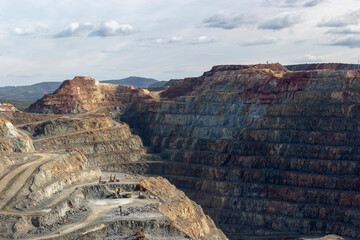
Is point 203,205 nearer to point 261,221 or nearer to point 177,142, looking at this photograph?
point 261,221

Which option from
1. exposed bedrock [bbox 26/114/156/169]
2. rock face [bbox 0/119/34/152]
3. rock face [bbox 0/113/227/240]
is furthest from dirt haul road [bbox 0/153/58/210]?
exposed bedrock [bbox 26/114/156/169]

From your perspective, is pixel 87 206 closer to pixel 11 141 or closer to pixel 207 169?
pixel 11 141

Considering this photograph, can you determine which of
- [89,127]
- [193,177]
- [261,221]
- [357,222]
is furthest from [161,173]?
[357,222]

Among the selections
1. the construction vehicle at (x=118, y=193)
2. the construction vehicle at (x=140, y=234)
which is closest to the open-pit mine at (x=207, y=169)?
the construction vehicle at (x=140, y=234)

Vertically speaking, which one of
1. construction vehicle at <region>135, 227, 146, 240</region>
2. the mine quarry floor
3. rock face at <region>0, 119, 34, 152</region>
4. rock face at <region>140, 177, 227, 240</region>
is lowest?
rock face at <region>140, 177, 227, 240</region>

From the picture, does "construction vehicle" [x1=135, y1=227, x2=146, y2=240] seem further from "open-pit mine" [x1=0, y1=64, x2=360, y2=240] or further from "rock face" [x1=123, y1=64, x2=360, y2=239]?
"rock face" [x1=123, y1=64, x2=360, y2=239]
